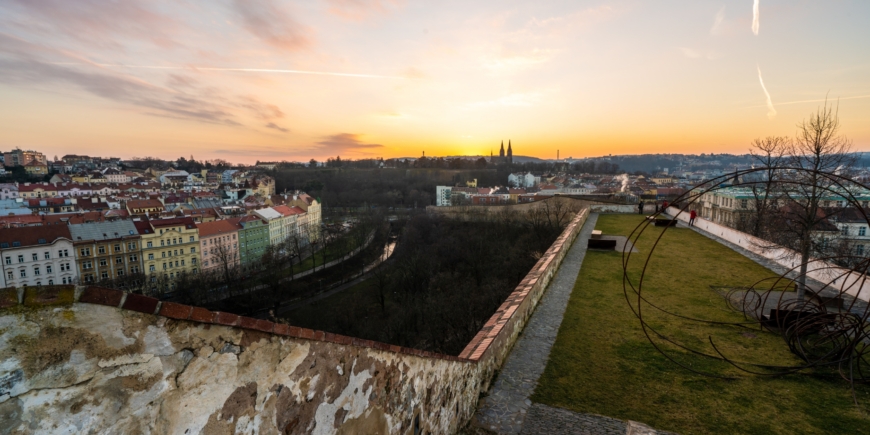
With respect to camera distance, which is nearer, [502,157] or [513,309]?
[513,309]

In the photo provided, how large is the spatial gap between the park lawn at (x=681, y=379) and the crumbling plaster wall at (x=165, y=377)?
3574 mm

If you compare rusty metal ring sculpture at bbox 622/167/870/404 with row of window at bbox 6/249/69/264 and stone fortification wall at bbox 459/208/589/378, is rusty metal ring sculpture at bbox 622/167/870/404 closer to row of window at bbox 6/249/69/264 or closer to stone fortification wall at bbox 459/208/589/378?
stone fortification wall at bbox 459/208/589/378

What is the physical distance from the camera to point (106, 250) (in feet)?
108

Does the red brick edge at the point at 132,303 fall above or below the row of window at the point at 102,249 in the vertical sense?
above

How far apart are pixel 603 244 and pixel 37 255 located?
39.2 meters

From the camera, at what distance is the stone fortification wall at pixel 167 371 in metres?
1.48

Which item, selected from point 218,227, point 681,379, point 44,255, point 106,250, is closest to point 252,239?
point 218,227

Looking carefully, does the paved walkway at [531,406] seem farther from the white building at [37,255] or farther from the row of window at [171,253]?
the row of window at [171,253]

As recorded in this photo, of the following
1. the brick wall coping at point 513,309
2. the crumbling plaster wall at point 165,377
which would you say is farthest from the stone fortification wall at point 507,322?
the crumbling plaster wall at point 165,377

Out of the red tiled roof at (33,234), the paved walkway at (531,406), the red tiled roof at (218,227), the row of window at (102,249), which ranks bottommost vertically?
the row of window at (102,249)

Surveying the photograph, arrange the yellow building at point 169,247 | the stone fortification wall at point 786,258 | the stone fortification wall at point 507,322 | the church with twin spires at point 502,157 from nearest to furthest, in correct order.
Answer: the stone fortification wall at point 507,322 < the stone fortification wall at point 786,258 < the yellow building at point 169,247 < the church with twin spires at point 502,157

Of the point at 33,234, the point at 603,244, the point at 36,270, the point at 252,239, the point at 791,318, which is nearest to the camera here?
the point at 791,318

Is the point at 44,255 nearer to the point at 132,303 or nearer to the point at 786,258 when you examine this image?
the point at 132,303

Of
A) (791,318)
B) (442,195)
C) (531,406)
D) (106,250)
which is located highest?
(791,318)
